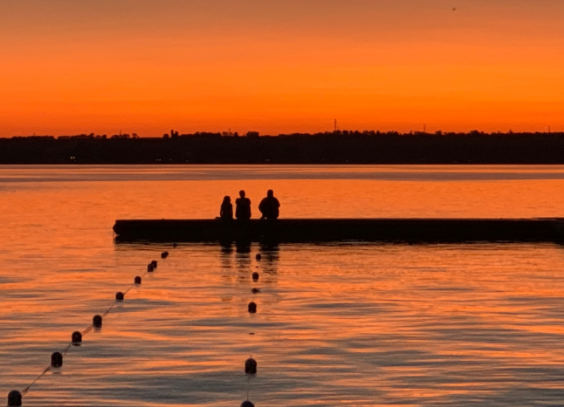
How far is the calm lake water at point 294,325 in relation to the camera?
16.7 m

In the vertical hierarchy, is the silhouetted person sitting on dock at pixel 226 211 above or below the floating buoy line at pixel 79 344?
above

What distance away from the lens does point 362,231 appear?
4609cm

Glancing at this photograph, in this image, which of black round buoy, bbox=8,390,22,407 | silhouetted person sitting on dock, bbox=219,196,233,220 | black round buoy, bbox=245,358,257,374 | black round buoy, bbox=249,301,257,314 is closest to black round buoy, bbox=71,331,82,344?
black round buoy, bbox=245,358,257,374

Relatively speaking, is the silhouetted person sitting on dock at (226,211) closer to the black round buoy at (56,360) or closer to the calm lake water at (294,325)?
the calm lake water at (294,325)

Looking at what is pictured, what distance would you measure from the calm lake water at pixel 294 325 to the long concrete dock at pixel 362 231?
1905 millimetres

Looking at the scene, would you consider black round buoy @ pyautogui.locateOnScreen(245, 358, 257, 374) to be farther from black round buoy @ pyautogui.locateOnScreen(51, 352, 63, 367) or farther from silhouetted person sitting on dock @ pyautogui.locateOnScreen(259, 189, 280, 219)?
silhouetted person sitting on dock @ pyautogui.locateOnScreen(259, 189, 280, 219)

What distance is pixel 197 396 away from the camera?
1620 centimetres

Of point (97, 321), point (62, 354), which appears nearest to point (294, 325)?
point (97, 321)

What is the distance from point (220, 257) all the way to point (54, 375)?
21.7 meters

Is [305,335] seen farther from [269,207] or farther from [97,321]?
[269,207]

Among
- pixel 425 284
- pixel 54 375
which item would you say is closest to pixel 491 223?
pixel 425 284

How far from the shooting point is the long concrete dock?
148 ft

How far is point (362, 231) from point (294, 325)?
2326 cm

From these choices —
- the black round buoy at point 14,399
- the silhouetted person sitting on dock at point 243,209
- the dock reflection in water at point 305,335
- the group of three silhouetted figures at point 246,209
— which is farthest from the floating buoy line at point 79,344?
the group of three silhouetted figures at point 246,209
